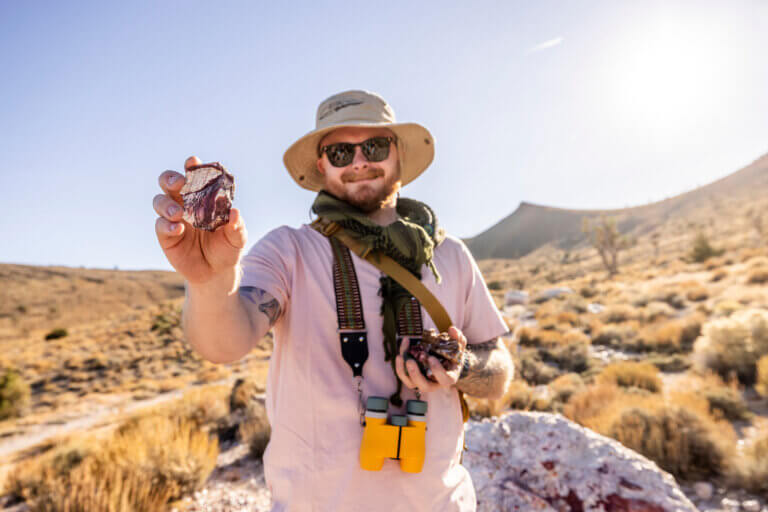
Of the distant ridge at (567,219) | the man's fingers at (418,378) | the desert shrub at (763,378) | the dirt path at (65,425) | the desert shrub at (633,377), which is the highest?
the distant ridge at (567,219)

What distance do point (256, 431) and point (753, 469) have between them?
→ 6.09 meters

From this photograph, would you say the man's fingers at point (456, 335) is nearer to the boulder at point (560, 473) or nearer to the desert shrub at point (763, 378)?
the boulder at point (560, 473)

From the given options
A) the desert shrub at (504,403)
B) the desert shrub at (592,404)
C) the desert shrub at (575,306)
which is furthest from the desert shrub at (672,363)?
the desert shrub at (575,306)

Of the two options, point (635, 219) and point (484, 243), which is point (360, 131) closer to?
point (635, 219)

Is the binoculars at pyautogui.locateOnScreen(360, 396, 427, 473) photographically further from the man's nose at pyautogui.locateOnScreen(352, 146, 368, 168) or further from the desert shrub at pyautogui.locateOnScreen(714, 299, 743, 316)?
the desert shrub at pyautogui.locateOnScreen(714, 299, 743, 316)

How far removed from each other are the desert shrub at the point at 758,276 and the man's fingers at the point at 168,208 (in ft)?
65.8

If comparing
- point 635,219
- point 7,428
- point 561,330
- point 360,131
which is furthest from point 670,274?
point 635,219

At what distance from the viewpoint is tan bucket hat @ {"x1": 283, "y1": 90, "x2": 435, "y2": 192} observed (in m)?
1.96

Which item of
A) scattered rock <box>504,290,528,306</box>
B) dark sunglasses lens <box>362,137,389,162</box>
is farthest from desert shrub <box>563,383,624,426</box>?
scattered rock <box>504,290,528,306</box>

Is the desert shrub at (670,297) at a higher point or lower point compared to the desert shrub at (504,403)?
higher

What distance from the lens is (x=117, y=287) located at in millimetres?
68562

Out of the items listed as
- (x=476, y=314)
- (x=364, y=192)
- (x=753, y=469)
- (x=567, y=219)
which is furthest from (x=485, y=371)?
(x=567, y=219)

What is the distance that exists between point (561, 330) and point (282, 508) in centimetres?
1332

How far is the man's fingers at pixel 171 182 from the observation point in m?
0.97
